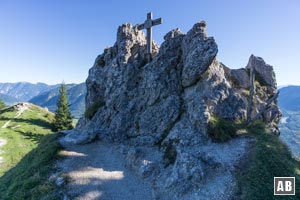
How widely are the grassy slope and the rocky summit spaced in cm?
485

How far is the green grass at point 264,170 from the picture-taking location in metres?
15.5

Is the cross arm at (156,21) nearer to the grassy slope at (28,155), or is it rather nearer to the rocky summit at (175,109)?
the rocky summit at (175,109)

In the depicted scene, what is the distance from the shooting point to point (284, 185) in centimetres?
1620

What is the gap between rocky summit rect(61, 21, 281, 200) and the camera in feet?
62.7

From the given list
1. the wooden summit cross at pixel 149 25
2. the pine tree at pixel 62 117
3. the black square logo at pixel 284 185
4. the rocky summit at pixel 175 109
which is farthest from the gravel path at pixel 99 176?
the pine tree at pixel 62 117

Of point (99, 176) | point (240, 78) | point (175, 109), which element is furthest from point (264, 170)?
point (240, 78)

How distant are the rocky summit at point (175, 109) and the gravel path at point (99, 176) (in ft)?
3.89

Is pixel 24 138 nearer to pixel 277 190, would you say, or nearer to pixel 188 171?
pixel 188 171

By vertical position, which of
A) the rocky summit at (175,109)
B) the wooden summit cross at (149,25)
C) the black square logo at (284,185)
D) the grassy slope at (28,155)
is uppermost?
the wooden summit cross at (149,25)

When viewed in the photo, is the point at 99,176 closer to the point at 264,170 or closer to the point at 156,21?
the point at 264,170

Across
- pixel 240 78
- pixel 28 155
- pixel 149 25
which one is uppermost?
pixel 149 25

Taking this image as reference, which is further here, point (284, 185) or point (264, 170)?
point (264, 170)

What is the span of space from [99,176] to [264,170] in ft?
51.4

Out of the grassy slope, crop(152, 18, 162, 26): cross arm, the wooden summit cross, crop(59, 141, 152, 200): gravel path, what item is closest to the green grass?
crop(59, 141, 152, 200): gravel path
